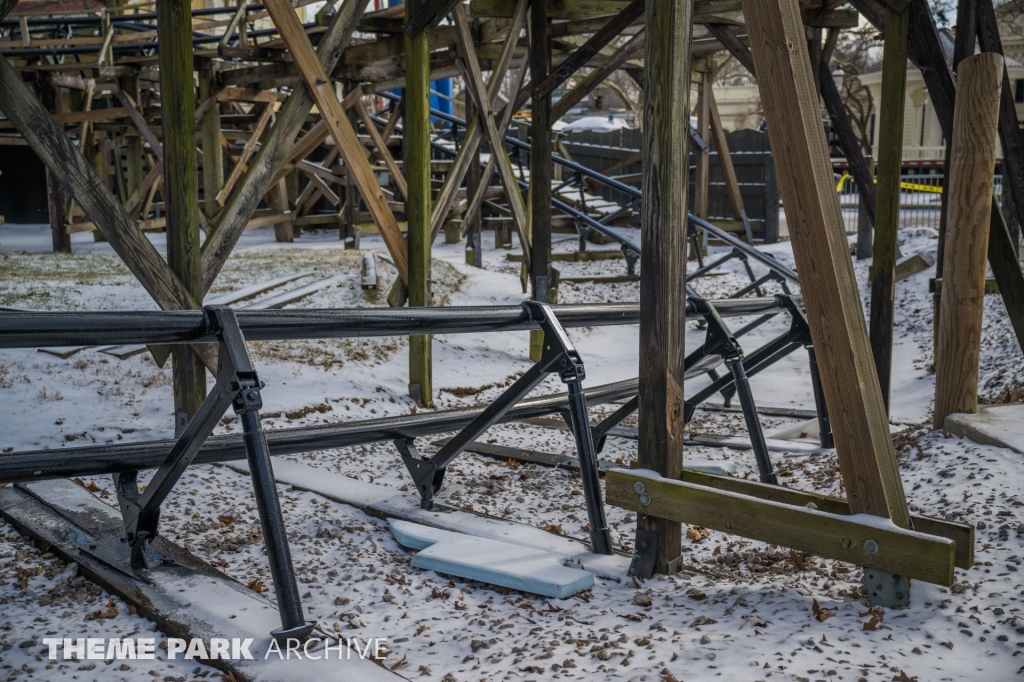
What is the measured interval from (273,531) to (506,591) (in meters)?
0.95

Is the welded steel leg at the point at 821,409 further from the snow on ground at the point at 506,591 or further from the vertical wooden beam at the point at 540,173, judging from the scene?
the vertical wooden beam at the point at 540,173

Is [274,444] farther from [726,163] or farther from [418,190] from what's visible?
[726,163]

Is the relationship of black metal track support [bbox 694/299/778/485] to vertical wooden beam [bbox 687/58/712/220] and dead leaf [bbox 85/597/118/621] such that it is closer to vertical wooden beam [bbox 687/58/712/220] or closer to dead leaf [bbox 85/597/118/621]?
dead leaf [bbox 85/597/118/621]

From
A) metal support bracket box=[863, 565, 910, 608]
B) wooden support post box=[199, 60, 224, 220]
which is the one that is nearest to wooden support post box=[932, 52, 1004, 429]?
metal support bracket box=[863, 565, 910, 608]

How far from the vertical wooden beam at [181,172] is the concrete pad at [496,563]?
1561 millimetres

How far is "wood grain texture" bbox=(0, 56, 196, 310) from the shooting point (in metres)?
3.82

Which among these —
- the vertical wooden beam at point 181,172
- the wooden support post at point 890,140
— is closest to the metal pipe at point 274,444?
the vertical wooden beam at point 181,172

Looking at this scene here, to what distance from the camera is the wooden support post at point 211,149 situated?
10.6 meters

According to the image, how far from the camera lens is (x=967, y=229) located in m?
4.69

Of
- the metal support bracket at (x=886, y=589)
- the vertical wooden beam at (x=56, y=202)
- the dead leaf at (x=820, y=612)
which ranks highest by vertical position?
the vertical wooden beam at (x=56, y=202)

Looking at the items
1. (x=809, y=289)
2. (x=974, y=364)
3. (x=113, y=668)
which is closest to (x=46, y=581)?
(x=113, y=668)

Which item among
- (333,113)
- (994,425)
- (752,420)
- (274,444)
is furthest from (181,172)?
(994,425)

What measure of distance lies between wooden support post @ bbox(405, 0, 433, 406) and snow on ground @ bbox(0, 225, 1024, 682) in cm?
26

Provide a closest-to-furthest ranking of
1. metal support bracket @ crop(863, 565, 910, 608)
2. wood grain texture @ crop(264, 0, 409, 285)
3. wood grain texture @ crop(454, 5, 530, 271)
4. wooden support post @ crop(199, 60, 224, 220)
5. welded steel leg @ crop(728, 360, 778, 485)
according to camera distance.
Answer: metal support bracket @ crop(863, 565, 910, 608)
welded steel leg @ crop(728, 360, 778, 485)
wood grain texture @ crop(264, 0, 409, 285)
wood grain texture @ crop(454, 5, 530, 271)
wooden support post @ crop(199, 60, 224, 220)
